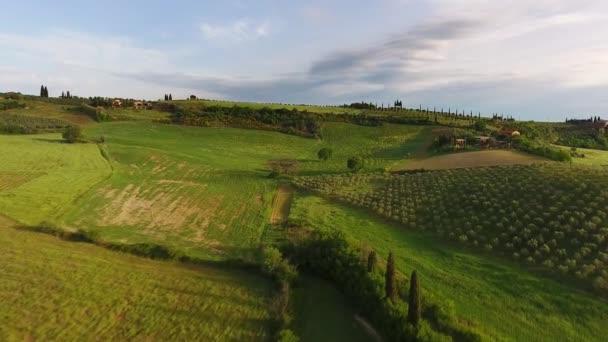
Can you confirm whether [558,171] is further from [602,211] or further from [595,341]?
[595,341]

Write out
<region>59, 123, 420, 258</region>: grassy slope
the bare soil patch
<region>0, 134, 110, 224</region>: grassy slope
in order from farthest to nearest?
1. the bare soil patch
2. <region>0, 134, 110, 224</region>: grassy slope
3. <region>59, 123, 420, 258</region>: grassy slope

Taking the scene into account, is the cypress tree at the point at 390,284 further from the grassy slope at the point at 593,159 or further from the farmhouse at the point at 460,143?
the farmhouse at the point at 460,143

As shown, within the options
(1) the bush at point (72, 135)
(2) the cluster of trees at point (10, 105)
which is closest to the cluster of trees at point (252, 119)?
(1) the bush at point (72, 135)

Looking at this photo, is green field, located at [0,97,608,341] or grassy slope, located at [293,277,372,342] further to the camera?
green field, located at [0,97,608,341]

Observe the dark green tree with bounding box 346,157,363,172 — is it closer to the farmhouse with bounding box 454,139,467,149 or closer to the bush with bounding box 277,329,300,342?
the farmhouse with bounding box 454,139,467,149

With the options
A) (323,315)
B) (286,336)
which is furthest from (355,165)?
(286,336)

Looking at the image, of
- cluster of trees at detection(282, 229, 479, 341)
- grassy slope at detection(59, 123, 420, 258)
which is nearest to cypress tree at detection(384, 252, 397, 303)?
cluster of trees at detection(282, 229, 479, 341)
